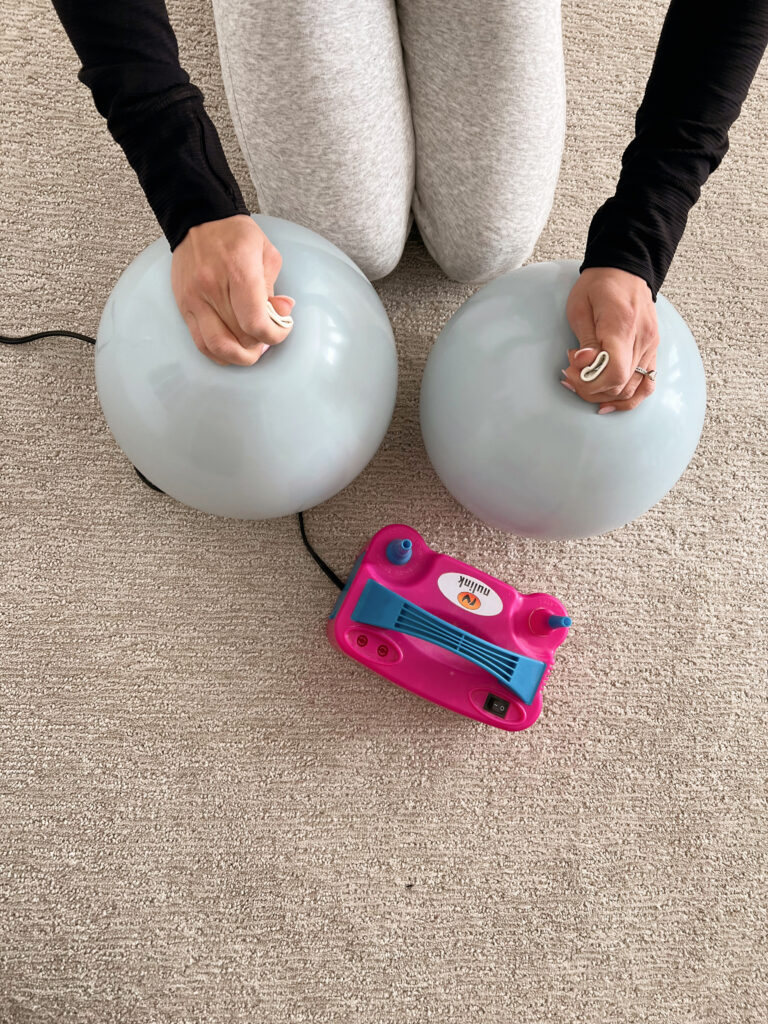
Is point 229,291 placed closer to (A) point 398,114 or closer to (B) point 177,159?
(B) point 177,159

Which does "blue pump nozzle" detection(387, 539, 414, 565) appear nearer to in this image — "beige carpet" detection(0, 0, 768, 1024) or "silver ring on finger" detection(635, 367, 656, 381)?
"beige carpet" detection(0, 0, 768, 1024)

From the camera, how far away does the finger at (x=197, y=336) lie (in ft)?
2.15

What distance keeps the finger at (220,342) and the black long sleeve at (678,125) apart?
1.09 feet

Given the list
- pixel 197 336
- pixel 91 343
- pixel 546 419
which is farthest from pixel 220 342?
pixel 91 343

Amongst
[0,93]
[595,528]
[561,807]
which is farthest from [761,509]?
[0,93]

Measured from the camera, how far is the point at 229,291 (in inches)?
25.5

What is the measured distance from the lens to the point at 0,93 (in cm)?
103

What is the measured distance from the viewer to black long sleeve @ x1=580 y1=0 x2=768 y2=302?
0.66 meters

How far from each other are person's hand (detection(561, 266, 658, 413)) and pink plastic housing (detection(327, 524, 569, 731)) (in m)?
0.26

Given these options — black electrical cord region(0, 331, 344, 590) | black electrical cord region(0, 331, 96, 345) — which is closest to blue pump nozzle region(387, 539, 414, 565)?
black electrical cord region(0, 331, 344, 590)

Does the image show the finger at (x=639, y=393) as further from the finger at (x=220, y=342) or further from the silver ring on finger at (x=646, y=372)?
the finger at (x=220, y=342)

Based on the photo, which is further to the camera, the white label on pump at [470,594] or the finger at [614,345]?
the white label on pump at [470,594]

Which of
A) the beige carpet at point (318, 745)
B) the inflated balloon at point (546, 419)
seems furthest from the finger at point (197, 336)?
the beige carpet at point (318, 745)

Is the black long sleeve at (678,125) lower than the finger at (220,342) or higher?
higher
